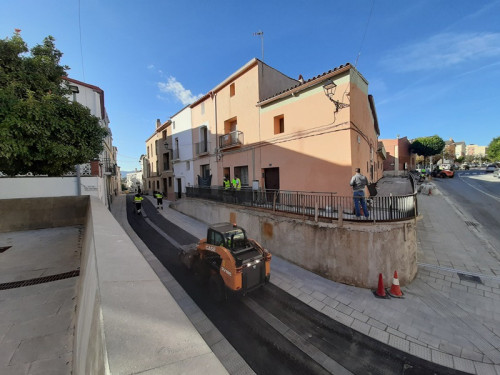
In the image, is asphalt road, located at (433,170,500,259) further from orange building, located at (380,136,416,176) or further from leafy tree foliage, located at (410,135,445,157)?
leafy tree foliage, located at (410,135,445,157)

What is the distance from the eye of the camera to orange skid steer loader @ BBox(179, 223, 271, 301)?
17.5 feet

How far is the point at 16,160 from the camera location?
18.6 ft

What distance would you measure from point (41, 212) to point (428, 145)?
49252mm

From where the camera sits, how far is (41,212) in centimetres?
935

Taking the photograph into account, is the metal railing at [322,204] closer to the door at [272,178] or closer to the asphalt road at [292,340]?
the door at [272,178]

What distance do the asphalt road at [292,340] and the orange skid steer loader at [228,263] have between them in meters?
0.43

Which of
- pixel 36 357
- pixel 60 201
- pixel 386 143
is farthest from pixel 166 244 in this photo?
pixel 386 143

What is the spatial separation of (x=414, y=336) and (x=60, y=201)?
549 inches

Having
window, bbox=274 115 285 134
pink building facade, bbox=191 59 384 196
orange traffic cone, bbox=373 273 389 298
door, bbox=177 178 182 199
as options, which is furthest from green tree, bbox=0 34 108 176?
door, bbox=177 178 182 199

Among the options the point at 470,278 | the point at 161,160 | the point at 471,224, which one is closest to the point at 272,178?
the point at 470,278

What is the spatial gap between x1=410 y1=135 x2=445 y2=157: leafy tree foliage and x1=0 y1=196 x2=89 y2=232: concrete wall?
46.9m

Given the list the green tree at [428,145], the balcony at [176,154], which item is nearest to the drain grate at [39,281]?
the balcony at [176,154]

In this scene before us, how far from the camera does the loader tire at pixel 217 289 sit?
18.7 feet

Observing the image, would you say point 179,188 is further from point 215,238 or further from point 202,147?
point 215,238
